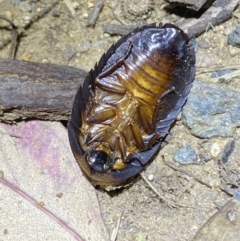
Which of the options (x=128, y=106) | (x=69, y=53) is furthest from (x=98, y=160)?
(x=69, y=53)

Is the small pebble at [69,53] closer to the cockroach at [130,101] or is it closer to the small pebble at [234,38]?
the cockroach at [130,101]

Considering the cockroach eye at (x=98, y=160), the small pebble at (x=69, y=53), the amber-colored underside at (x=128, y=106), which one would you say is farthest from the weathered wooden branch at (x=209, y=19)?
the cockroach eye at (x=98, y=160)

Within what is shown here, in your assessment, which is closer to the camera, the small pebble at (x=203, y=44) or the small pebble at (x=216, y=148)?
the small pebble at (x=216, y=148)

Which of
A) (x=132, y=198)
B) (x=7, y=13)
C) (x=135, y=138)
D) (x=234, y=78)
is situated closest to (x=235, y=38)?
(x=234, y=78)

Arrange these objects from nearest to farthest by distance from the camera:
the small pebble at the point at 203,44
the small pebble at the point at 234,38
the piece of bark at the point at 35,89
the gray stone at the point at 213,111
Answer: the piece of bark at the point at 35,89 < the gray stone at the point at 213,111 < the small pebble at the point at 234,38 < the small pebble at the point at 203,44

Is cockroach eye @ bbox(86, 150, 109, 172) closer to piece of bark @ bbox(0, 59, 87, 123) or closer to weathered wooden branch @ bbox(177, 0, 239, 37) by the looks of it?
piece of bark @ bbox(0, 59, 87, 123)

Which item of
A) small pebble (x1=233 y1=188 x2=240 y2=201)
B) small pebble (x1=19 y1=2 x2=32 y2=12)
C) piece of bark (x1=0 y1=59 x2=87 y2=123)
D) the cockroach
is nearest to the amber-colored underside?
the cockroach
